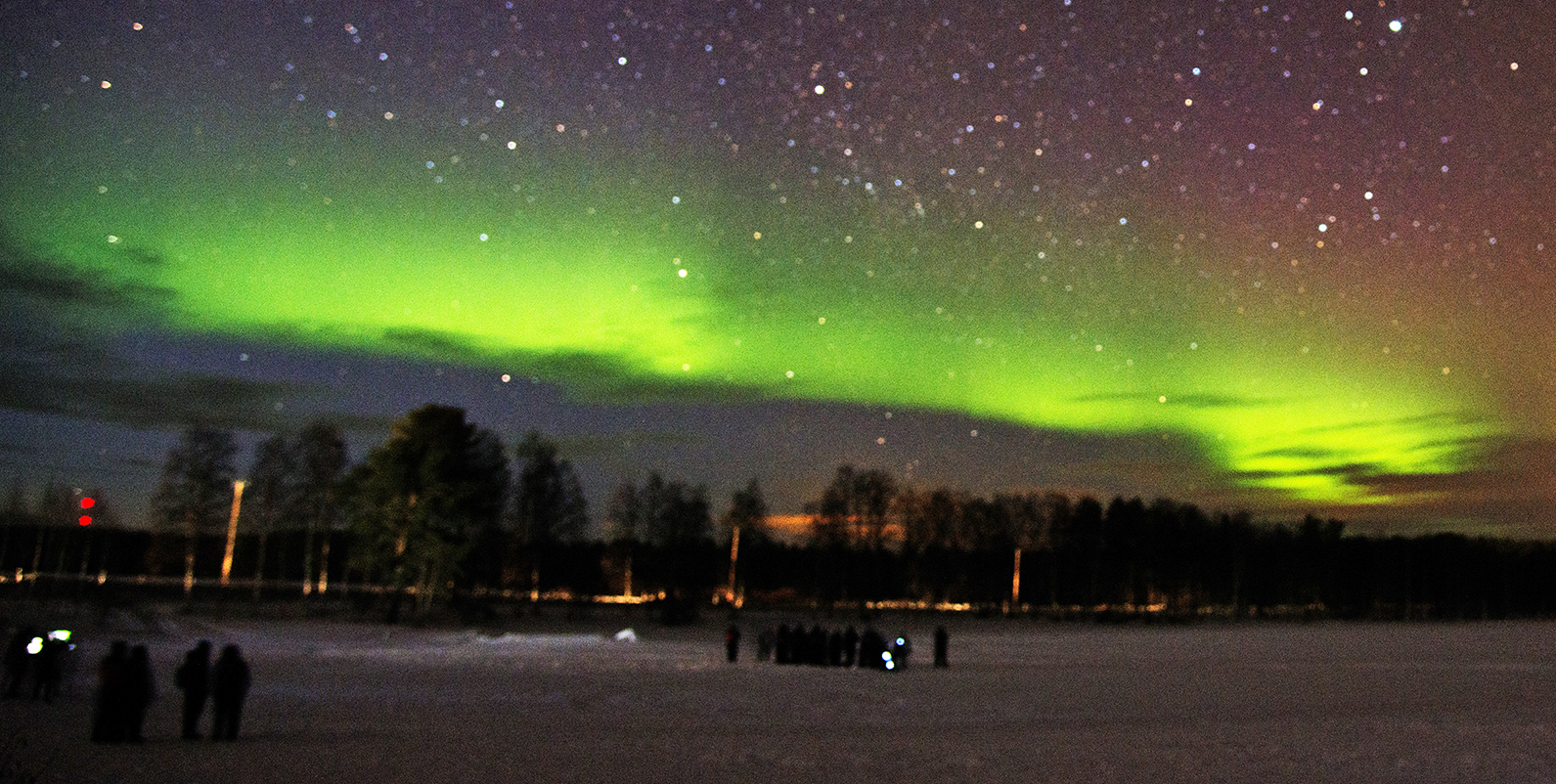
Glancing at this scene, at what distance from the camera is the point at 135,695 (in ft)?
42.3

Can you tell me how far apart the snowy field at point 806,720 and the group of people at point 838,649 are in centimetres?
90

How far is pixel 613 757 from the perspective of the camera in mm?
12789

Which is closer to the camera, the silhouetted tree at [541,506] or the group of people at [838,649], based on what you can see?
the group of people at [838,649]

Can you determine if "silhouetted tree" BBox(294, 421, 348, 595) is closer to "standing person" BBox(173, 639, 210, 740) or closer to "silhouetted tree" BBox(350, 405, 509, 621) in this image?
"silhouetted tree" BBox(350, 405, 509, 621)

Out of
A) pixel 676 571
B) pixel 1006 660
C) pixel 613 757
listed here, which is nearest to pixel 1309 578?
pixel 676 571

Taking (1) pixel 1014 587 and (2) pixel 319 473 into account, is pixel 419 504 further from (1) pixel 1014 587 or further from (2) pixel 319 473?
(1) pixel 1014 587

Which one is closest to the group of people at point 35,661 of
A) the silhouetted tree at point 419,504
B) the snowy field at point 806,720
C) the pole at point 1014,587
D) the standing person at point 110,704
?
the snowy field at point 806,720

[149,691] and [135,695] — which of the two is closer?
[135,695]

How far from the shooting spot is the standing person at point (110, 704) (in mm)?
12742

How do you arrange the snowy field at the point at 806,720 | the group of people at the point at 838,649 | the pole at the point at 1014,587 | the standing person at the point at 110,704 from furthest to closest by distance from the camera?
the pole at the point at 1014,587 < the group of people at the point at 838,649 < the standing person at the point at 110,704 < the snowy field at the point at 806,720

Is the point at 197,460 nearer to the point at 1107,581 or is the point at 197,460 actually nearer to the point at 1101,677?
the point at 1101,677

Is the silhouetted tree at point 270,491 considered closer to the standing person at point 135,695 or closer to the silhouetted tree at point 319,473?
the silhouetted tree at point 319,473

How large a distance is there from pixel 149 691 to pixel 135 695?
148 mm

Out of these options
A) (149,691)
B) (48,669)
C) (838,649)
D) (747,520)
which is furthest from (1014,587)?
(149,691)
